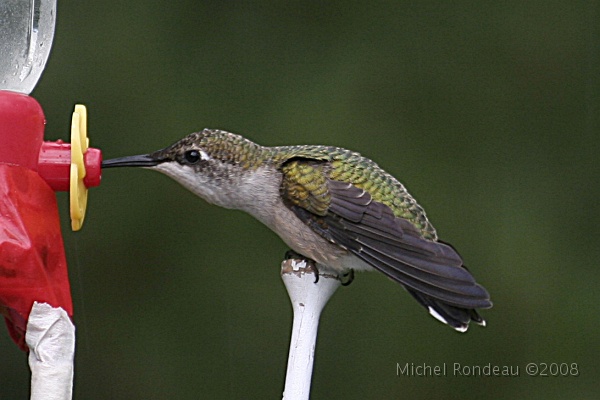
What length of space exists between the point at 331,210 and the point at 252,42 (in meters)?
1.97

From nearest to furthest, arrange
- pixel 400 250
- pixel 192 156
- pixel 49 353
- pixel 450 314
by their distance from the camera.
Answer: pixel 49 353 < pixel 450 314 < pixel 400 250 < pixel 192 156

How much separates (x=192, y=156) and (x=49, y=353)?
87 centimetres

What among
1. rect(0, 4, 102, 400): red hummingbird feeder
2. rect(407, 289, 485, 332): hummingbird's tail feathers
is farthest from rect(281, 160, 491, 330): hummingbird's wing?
rect(0, 4, 102, 400): red hummingbird feeder

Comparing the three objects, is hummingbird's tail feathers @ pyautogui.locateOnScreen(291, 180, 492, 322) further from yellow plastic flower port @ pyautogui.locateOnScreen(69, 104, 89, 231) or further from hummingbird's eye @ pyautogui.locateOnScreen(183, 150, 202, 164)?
yellow plastic flower port @ pyautogui.locateOnScreen(69, 104, 89, 231)

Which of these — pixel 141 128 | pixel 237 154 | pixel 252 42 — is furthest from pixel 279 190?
pixel 252 42

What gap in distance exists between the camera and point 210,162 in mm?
2533

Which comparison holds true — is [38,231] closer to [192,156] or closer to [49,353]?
[49,353]

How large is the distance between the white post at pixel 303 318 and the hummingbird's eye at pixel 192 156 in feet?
1.68

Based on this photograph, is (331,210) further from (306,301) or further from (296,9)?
(296,9)

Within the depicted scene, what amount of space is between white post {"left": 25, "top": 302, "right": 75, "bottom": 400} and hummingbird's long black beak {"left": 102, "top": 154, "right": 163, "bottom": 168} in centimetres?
43

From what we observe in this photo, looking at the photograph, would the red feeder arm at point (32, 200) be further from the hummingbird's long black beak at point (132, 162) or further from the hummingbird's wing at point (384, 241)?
the hummingbird's wing at point (384, 241)

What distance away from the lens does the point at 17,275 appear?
1691 millimetres

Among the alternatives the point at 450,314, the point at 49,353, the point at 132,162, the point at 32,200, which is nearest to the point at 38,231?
the point at 32,200

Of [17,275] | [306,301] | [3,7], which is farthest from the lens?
[3,7]
